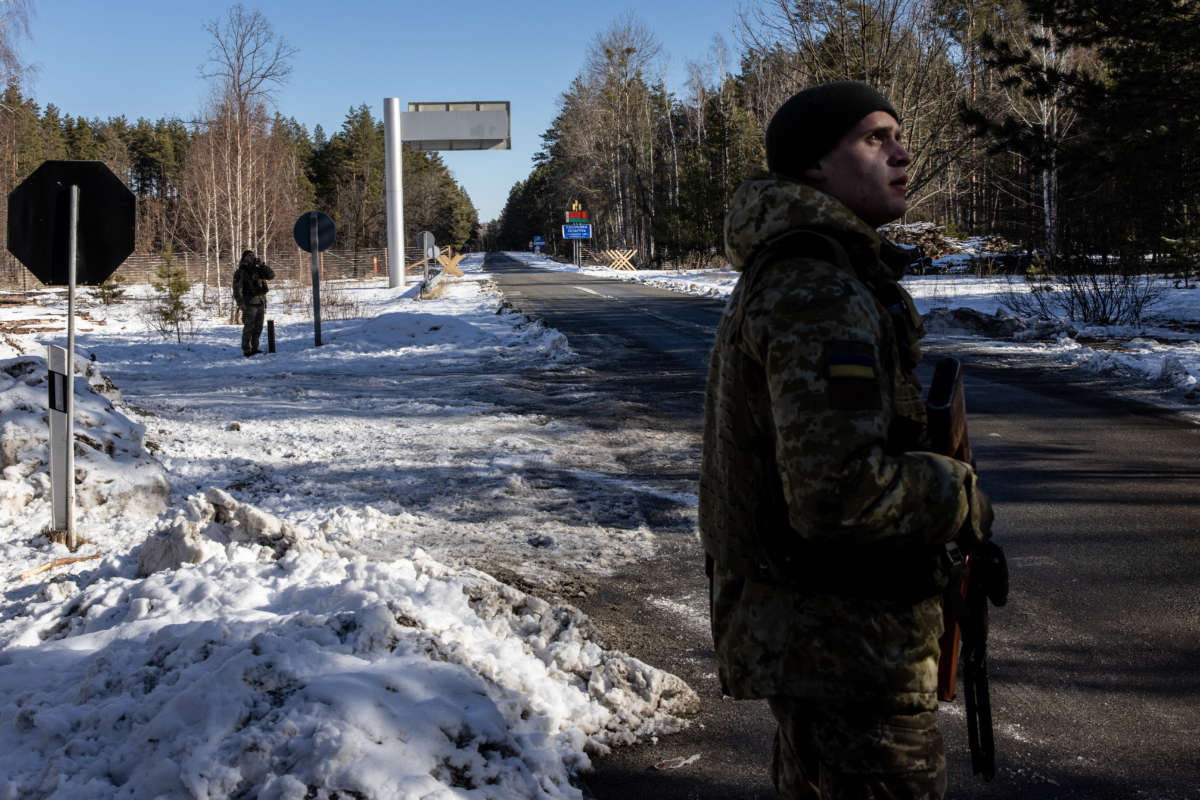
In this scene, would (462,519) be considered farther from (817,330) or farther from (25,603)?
(817,330)

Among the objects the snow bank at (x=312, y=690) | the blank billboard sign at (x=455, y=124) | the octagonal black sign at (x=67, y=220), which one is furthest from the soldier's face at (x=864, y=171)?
the blank billboard sign at (x=455, y=124)

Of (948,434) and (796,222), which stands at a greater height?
(796,222)

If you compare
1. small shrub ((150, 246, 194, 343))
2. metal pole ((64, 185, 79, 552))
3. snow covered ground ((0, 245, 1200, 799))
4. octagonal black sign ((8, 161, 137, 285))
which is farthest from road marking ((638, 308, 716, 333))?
metal pole ((64, 185, 79, 552))

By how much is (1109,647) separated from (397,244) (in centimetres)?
3339

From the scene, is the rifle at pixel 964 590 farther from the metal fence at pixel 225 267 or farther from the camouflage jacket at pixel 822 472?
the metal fence at pixel 225 267

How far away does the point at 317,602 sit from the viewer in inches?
156

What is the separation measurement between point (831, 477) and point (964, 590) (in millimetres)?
535

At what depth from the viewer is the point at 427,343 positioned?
687 inches

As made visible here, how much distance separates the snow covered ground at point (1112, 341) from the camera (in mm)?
10898

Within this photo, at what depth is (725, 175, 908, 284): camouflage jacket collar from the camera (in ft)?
5.70

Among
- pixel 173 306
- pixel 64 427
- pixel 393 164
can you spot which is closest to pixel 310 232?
pixel 173 306

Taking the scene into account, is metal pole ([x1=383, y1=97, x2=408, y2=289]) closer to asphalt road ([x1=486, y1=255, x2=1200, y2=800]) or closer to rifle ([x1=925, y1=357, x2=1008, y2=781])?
asphalt road ([x1=486, y1=255, x2=1200, y2=800])

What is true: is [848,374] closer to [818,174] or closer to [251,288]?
[818,174]

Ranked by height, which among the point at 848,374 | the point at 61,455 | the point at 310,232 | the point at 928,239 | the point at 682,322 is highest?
the point at 928,239
